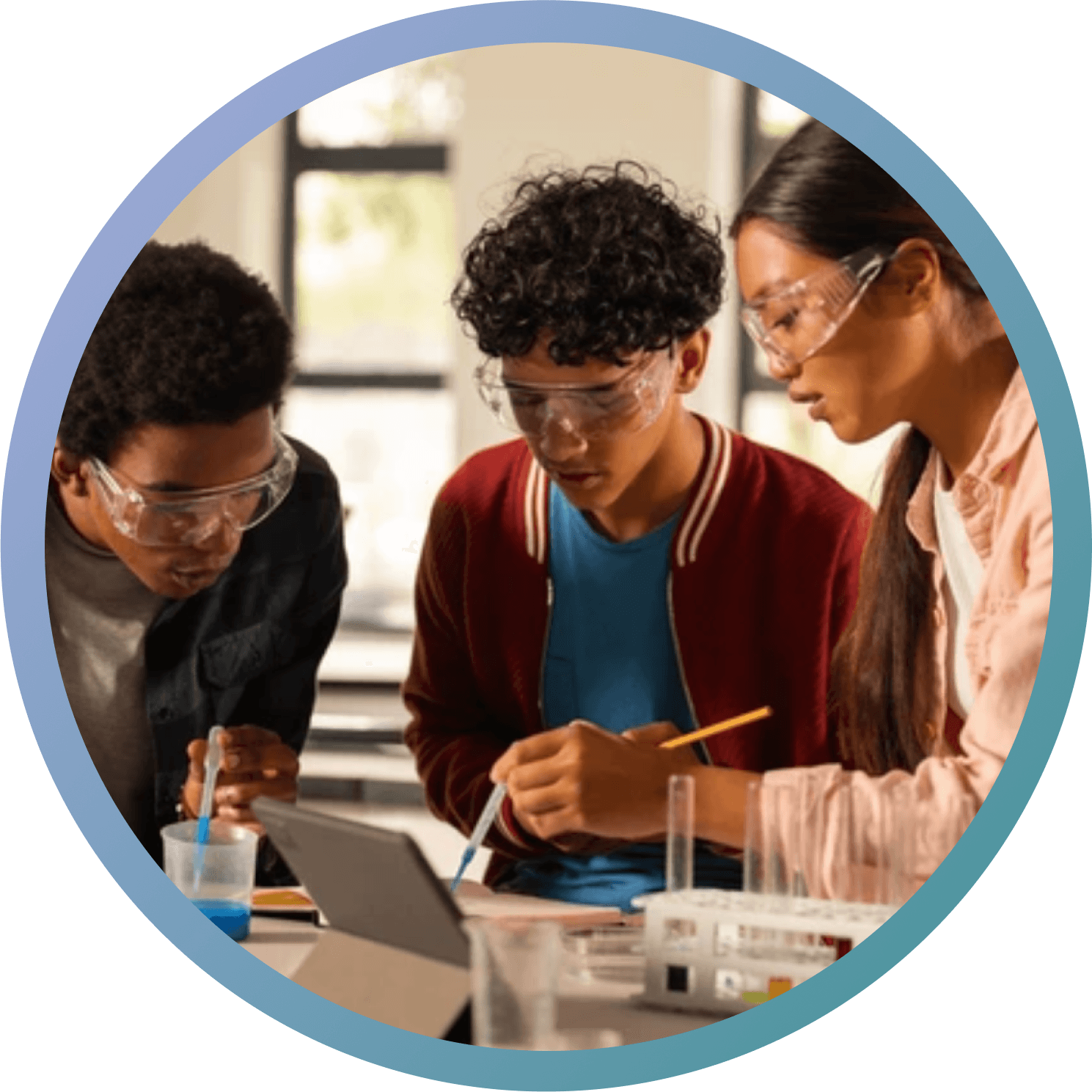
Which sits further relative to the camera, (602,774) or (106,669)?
(106,669)

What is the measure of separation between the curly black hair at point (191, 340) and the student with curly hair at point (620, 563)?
168mm

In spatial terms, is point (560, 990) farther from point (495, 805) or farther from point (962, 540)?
point (962, 540)

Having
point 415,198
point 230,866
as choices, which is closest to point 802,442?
point 415,198

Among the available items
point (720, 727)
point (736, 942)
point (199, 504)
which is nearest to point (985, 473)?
point (720, 727)

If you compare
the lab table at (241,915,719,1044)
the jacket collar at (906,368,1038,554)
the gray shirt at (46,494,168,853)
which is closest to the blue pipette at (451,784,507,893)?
the lab table at (241,915,719,1044)

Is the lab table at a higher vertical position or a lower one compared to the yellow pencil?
lower

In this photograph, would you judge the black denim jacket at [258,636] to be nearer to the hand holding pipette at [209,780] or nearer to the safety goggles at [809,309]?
the hand holding pipette at [209,780]

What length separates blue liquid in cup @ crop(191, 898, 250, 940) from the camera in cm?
151

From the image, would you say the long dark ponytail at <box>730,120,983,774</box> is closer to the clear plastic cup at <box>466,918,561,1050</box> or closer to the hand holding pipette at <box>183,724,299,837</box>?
the clear plastic cup at <box>466,918,561,1050</box>

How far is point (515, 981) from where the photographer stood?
4.56 feet

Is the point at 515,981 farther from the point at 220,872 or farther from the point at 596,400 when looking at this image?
the point at 596,400

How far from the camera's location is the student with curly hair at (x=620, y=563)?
1413 mm

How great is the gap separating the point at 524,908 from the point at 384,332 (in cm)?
50

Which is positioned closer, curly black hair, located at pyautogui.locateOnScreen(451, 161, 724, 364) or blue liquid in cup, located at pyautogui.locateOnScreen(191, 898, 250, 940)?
curly black hair, located at pyautogui.locateOnScreen(451, 161, 724, 364)
